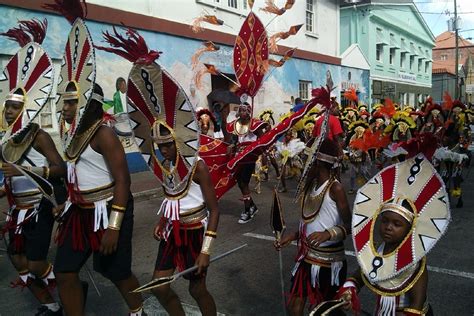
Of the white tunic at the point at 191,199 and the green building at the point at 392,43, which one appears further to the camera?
the green building at the point at 392,43

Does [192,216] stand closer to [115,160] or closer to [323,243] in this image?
[115,160]

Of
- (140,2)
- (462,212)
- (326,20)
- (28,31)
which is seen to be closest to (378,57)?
(326,20)

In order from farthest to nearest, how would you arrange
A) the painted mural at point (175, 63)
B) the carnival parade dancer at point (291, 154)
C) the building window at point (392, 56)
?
the building window at point (392, 56)
the painted mural at point (175, 63)
the carnival parade dancer at point (291, 154)

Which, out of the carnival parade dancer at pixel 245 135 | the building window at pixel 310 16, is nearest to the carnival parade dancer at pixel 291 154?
the carnival parade dancer at pixel 245 135

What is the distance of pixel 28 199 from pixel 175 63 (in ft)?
32.3

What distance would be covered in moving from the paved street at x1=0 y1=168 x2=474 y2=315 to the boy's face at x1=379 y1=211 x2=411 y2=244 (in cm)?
164

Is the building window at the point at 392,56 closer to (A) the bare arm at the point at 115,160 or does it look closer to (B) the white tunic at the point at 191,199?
(B) the white tunic at the point at 191,199

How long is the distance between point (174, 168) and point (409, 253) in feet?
5.25

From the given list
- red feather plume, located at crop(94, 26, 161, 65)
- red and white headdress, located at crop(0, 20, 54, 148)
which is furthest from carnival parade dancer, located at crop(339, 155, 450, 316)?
red and white headdress, located at crop(0, 20, 54, 148)

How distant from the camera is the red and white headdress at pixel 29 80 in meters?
3.40

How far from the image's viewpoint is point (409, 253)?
226 cm

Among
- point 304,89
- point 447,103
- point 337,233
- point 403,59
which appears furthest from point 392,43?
point 337,233

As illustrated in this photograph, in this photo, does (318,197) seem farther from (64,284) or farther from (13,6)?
(13,6)

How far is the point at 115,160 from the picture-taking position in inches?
115
